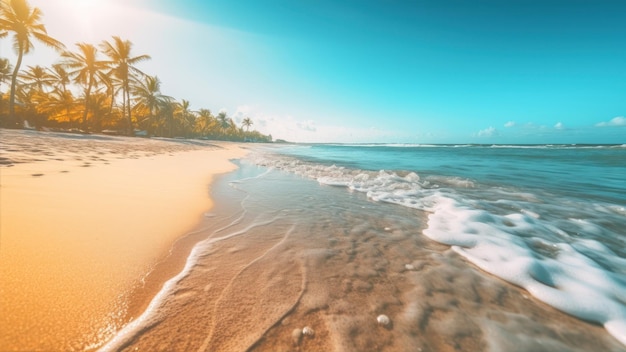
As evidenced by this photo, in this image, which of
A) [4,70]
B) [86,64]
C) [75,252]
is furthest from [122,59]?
[75,252]

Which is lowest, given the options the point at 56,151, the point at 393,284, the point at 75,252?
the point at 393,284

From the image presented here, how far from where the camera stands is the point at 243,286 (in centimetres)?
176

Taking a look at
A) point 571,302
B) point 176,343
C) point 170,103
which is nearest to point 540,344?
point 571,302

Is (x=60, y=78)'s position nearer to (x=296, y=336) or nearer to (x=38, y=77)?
(x=38, y=77)

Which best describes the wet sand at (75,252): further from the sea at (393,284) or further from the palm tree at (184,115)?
the palm tree at (184,115)

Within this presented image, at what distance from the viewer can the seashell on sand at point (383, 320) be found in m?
1.48

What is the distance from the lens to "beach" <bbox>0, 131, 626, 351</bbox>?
1.28 m

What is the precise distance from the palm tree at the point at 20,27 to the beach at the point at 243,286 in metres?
26.2

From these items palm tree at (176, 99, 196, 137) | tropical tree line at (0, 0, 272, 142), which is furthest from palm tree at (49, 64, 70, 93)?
palm tree at (176, 99, 196, 137)

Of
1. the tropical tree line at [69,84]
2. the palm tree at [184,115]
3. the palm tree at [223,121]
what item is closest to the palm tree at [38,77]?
the tropical tree line at [69,84]

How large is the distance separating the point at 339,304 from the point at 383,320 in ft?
0.98

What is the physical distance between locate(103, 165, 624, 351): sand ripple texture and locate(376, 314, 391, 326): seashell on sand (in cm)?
1

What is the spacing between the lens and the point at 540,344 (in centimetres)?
144

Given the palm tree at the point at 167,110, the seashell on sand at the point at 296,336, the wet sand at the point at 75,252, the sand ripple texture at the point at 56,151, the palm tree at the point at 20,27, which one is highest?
the palm tree at the point at 20,27
